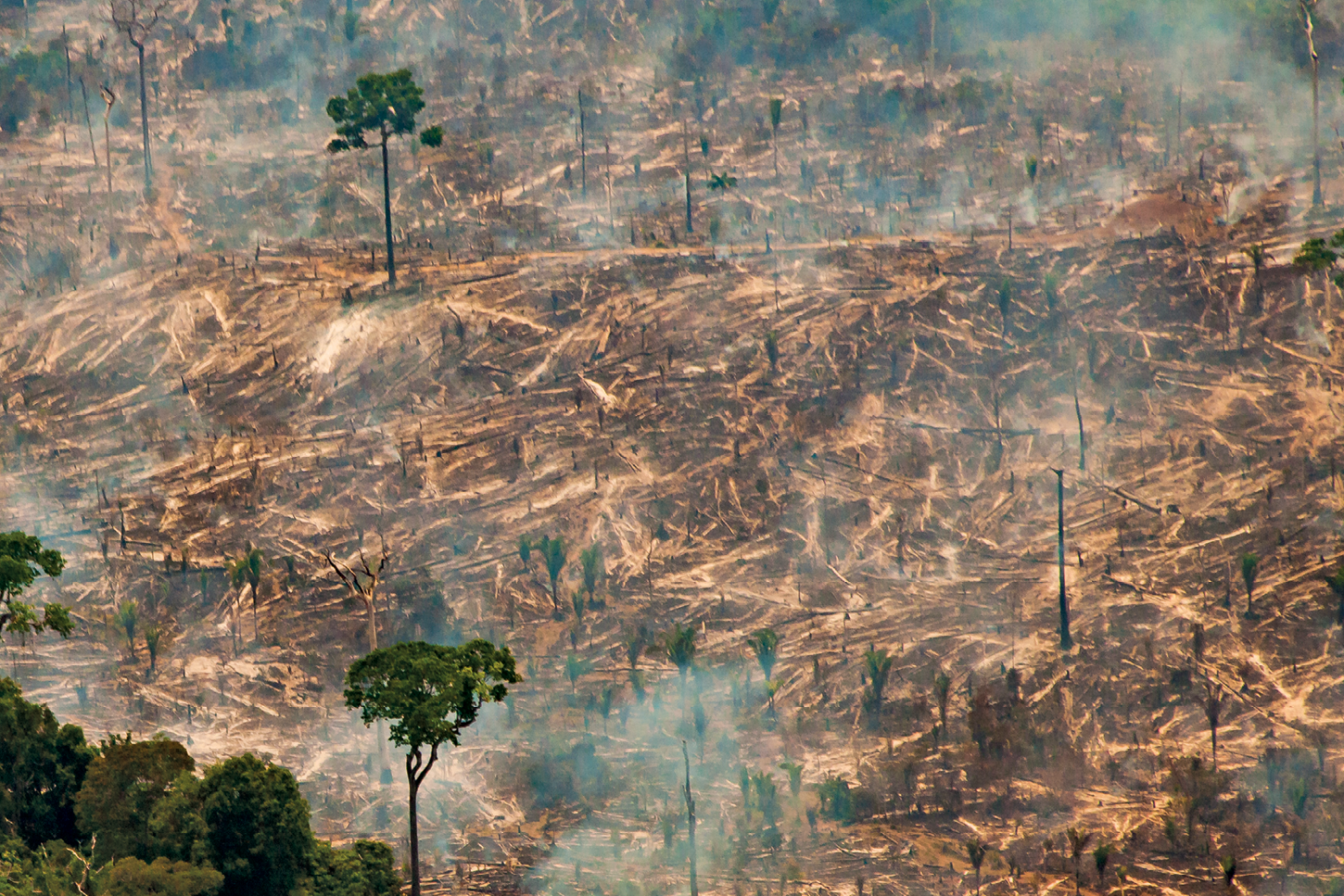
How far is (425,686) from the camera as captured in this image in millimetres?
37969

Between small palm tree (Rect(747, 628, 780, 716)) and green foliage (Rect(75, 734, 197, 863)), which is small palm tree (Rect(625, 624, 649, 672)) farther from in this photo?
green foliage (Rect(75, 734, 197, 863))

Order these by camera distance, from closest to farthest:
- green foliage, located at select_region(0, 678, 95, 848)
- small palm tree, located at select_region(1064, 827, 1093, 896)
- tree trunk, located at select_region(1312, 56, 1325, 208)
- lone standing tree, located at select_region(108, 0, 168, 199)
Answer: green foliage, located at select_region(0, 678, 95, 848) → small palm tree, located at select_region(1064, 827, 1093, 896) → tree trunk, located at select_region(1312, 56, 1325, 208) → lone standing tree, located at select_region(108, 0, 168, 199)

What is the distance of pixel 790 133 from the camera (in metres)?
82.4

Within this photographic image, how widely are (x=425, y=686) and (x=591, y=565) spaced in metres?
20.1

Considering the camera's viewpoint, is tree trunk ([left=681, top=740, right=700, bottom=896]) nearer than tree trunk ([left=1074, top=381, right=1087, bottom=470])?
Yes

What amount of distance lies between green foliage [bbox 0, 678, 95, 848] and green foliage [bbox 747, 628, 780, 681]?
1935 cm

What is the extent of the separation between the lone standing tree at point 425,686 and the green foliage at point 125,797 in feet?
14.3

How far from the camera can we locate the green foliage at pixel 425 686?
3744 cm

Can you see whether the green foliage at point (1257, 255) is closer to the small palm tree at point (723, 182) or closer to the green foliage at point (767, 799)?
the small palm tree at point (723, 182)

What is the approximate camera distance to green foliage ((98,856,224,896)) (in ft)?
114

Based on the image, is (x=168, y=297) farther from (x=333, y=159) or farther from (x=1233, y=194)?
(x=1233, y=194)

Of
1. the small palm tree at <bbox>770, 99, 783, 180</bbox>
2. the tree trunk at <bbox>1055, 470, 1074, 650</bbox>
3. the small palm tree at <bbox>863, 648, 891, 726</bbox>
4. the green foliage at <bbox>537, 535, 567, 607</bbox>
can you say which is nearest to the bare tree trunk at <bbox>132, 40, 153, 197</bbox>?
the small palm tree at <bbox>770, 99, 783, 180</bbox>

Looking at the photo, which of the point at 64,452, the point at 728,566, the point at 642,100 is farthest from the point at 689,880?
the point at 642,100

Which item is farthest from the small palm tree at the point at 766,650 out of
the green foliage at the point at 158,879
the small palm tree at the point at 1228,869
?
the green foliage at the point at 158,879
